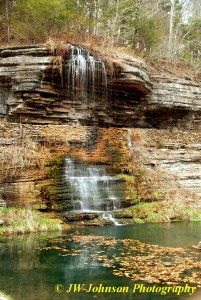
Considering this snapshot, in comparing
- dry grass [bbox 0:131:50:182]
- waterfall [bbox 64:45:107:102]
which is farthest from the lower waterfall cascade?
waterfall [bbox 64:45:107:102]

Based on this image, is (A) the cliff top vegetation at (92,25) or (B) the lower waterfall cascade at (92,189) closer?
(B) the lower waterfall cascade at (92,189)

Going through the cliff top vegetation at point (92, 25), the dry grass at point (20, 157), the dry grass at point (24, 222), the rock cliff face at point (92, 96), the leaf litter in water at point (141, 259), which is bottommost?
the dry grass at point (24, 222)

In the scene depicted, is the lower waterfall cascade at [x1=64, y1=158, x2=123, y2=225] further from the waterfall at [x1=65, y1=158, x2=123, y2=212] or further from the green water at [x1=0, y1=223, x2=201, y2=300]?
the green water at [x1=0, y1=223, x2=201, y2=300]

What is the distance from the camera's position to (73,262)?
8031 mm

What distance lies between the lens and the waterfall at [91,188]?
1441 centimetres

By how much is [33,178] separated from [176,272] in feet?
26.7

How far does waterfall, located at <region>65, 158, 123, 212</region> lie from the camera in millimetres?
14414

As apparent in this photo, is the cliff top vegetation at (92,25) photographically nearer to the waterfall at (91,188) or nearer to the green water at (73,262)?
the waterfall at (91,188)

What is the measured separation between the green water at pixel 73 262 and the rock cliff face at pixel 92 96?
28.0 feet

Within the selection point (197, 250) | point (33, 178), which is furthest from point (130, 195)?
point (197, 250)

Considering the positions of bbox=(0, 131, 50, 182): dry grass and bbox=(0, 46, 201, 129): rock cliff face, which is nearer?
bbox=(0, 131, 50, 182): dry grass

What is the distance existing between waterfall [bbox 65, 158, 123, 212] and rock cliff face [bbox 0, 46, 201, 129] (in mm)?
4792

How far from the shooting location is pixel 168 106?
73.7 feet

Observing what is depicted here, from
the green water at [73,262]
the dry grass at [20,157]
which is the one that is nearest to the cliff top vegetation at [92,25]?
the dry grass at [20,157]
